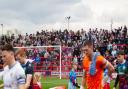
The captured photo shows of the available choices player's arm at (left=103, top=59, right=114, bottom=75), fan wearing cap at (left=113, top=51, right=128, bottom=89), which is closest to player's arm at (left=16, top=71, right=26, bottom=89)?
player's arm at (left=103, top=59, right=114, bottom=75)

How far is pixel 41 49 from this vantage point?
3931 cm

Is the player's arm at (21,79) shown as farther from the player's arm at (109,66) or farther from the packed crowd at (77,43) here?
the packed crowd at (77,43)

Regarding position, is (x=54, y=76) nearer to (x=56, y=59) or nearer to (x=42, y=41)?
(x=56, y=59)

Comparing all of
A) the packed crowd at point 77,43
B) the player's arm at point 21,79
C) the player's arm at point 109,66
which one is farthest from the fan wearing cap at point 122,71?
the packed crowd at point 77,43

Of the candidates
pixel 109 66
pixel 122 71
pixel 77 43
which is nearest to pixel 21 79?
pixel 109 66

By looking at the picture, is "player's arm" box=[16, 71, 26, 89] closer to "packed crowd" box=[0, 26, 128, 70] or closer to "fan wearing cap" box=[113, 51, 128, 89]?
→ "fan wearing cap" box=[113, 51, 128, 89]

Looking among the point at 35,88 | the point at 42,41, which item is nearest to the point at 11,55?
the point at 35,88

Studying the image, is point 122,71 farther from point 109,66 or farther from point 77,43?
point 77,43

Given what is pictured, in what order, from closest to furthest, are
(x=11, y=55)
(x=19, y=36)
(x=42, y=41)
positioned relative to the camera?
(x=11, y=55) → (x=42, y=41) → (x=19, y=36)

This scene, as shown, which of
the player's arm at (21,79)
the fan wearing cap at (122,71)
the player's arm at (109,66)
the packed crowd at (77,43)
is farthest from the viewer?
the packed crowd at (77,43)

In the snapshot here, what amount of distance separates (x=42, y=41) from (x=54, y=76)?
8.38 metres

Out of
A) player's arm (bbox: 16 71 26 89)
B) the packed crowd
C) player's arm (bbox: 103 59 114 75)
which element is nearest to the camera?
player's arm (bbox: 16 71 26 89)

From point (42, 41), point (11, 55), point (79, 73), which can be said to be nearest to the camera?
point (11, 55)

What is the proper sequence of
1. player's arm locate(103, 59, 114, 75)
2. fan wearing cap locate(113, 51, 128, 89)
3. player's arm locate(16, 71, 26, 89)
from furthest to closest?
fan wearing cap locate(113, 51, 128, 89)
player's arm locate(103, 59, 114, 75)
player's arm locate(16, 71, 26, 89)
